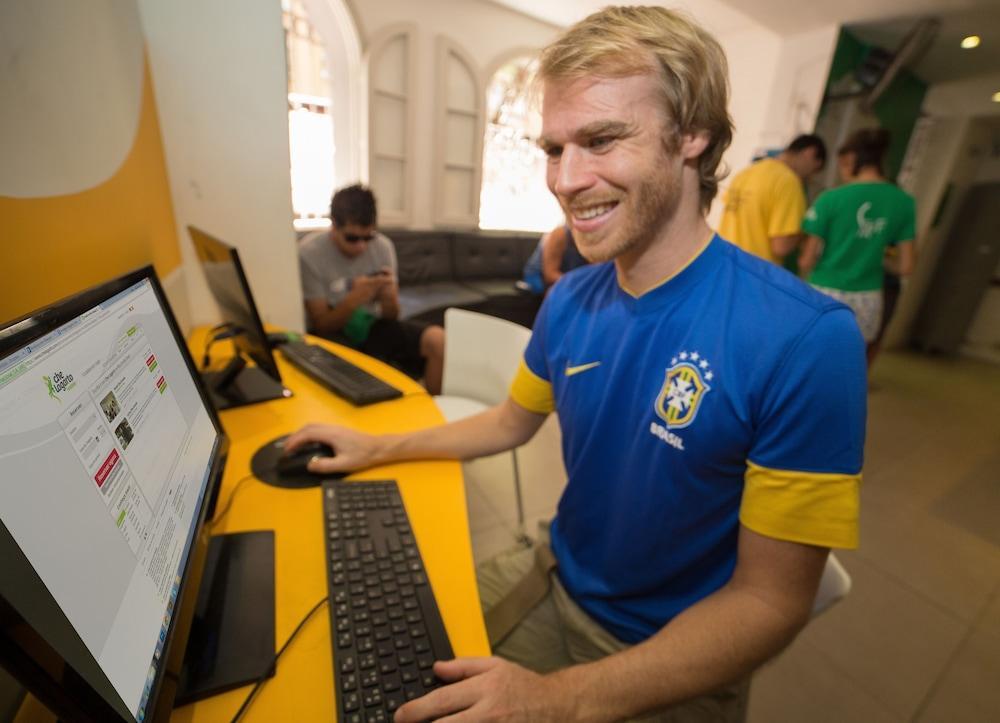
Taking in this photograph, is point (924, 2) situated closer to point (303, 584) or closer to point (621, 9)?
point (621, 9)

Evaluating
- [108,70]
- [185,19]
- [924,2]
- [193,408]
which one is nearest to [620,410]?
[193,408]

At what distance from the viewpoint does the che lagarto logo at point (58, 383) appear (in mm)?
362

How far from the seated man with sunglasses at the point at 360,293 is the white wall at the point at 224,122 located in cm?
46

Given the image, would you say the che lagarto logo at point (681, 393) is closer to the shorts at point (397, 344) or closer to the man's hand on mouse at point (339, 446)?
the man's hand on mouse at point (339, 446)

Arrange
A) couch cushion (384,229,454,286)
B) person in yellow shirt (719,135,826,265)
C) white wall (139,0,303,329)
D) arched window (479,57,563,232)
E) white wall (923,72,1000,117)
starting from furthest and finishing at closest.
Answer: arched window (479,57,563,232) < white wall (923,72,1000,117) < couch cushion (384,229,454,286) < person in yellow shirt (719,135,826,265) < white wall (139,0,303,329)

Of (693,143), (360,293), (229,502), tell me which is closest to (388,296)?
(360,293)

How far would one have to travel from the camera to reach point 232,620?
0.60 m

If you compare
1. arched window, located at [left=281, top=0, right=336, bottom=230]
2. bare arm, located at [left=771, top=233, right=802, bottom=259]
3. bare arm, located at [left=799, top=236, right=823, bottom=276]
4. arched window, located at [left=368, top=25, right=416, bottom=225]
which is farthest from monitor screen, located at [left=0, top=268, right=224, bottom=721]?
arched window, located at [left=368, top=25, right=416, bottom=225]

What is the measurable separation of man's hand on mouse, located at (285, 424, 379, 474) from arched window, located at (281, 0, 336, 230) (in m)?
3.28

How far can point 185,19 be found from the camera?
5.07 ft

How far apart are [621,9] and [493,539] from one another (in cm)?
173

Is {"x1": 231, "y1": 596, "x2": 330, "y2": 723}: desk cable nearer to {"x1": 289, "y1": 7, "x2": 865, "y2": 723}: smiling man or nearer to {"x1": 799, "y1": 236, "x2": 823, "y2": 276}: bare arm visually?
{"x1": 289, "y1": 7, "x2": 865, "y2": 723}: smiling man

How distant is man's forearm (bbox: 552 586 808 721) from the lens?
590 millimetres

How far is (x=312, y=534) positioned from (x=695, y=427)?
0.65 m
